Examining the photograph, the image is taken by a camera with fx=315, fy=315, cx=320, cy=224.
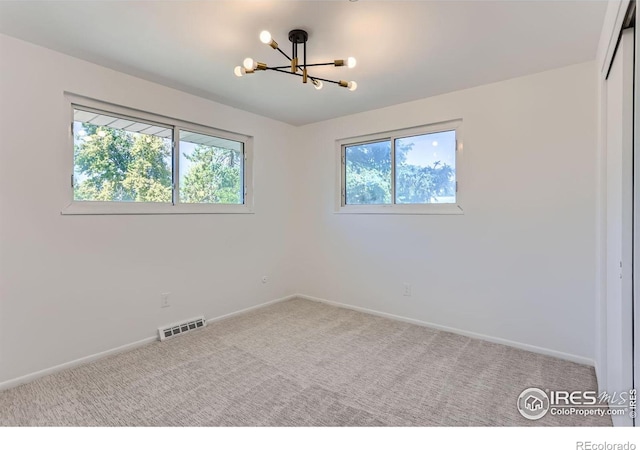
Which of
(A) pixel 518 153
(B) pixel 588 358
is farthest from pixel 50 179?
(B) pixel 588 358

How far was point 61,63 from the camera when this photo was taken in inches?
97.1

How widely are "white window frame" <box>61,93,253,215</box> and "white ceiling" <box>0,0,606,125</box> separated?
347 mm

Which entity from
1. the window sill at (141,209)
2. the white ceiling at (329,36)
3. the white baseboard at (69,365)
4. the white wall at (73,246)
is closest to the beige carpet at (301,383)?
the white baseboard at (69,365)

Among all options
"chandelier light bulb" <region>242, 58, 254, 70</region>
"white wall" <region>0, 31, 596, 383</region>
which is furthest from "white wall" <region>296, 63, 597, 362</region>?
"chandelier light bulb" <region>242, 58, 254, 70</region>

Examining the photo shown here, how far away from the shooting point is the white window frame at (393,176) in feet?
10.7

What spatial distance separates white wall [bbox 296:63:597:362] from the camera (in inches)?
103

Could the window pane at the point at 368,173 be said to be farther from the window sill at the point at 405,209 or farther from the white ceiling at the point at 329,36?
the white ceiling at the point at 329,36

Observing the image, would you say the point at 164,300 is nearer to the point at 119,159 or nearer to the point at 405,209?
the point at 119,159

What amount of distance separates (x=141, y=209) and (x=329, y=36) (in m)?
2.24

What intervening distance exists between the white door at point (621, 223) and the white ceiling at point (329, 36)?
1.76ft

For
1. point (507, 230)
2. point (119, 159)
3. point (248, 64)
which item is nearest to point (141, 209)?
point (119, 159)

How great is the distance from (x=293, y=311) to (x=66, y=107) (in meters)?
3.03
